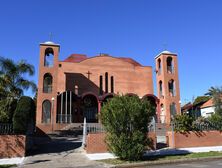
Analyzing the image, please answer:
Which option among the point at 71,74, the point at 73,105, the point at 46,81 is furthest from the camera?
the point at 71,74

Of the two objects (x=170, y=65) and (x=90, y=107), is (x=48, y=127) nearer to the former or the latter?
(x=90, y=107)

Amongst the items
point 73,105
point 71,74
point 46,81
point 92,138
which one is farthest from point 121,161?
point 71,74

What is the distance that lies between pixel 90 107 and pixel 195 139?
25.3 m

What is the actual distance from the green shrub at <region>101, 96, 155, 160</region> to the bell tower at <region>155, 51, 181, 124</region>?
25.2 metres

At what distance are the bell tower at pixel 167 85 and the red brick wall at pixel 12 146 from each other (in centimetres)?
2578

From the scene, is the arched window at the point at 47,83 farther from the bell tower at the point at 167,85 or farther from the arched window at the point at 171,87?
the arched window at the point at 171,87

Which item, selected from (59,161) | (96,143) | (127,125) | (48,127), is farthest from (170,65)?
(59,161)

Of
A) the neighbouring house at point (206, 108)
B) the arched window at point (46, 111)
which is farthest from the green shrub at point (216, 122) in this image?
the neighbouring house at point (206, 108)

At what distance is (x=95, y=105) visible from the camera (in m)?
39.9

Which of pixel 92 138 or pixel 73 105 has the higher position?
pixel 73 105

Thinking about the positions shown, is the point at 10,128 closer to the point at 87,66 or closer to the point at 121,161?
the point at 121,161

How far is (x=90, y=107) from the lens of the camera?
39688 millimetres

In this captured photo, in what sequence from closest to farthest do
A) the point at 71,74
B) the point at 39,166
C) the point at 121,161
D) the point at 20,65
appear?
1. the point at 39,166
2. the point at 121,161
3. the point at 20,65
4. the point at 71,74

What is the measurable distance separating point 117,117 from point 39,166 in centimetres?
396
